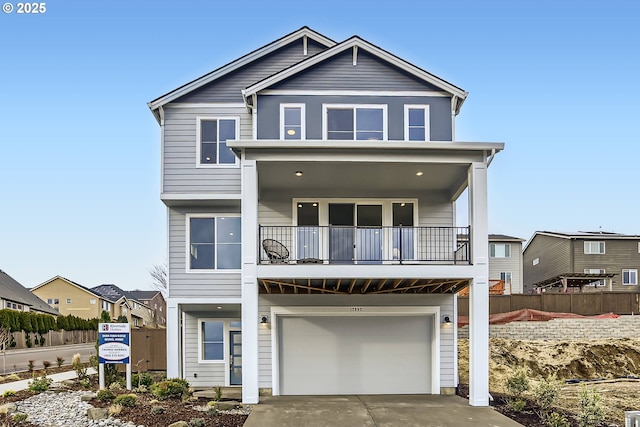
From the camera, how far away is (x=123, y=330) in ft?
43.5

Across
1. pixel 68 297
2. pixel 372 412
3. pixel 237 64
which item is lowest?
pixel 68 297

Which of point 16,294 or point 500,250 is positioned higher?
point 500,250

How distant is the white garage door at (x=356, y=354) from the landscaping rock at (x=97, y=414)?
5.09 metres

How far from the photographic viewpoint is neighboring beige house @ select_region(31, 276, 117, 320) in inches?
2549

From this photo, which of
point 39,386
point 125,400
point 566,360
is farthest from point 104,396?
point 566,360

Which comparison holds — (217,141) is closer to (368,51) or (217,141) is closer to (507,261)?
(368,51)

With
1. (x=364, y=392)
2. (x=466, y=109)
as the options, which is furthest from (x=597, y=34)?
(x=364, y=392)

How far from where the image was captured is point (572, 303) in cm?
2612

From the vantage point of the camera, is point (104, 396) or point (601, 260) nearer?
point (104, 396)

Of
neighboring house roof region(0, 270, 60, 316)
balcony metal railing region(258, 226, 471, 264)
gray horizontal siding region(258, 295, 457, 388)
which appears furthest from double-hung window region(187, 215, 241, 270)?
neighboring house roof region(0, 270, 60, 316)

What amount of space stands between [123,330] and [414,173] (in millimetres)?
7924

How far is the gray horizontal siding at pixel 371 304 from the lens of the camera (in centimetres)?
1462

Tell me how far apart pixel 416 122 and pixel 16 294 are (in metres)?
47.5

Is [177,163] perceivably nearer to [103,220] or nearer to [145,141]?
[145,141]
